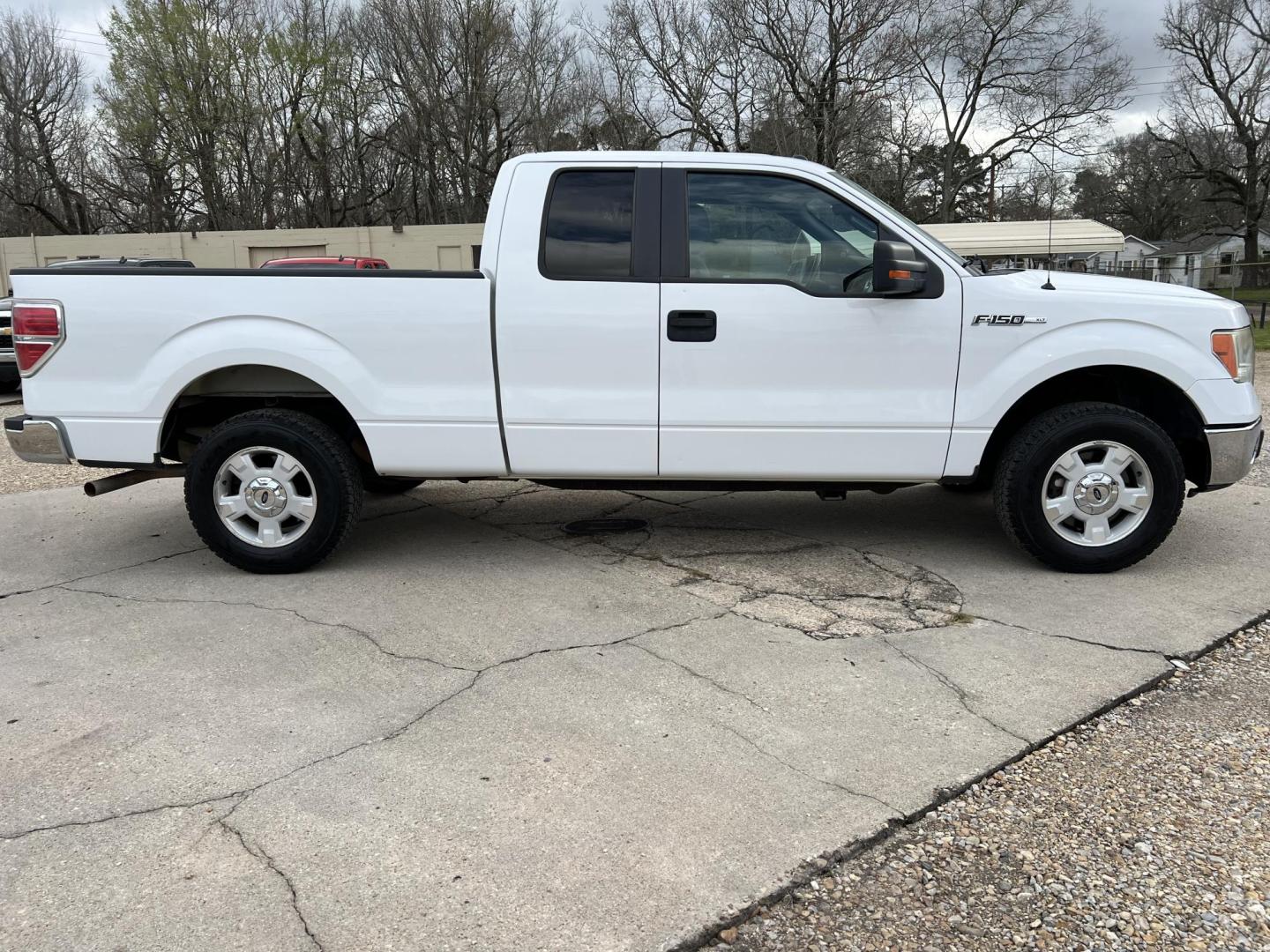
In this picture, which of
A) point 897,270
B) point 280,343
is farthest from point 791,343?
point 280,343

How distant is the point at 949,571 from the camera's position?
4871 millimetres

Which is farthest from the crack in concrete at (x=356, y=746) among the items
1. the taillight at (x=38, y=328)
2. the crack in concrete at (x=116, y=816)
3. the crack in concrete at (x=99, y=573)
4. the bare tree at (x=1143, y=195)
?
the bare tree at (x=1143, y=195)

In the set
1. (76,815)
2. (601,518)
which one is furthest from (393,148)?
(76,815)

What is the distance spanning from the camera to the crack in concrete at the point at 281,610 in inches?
151

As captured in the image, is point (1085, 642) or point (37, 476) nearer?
point (1085, 642)

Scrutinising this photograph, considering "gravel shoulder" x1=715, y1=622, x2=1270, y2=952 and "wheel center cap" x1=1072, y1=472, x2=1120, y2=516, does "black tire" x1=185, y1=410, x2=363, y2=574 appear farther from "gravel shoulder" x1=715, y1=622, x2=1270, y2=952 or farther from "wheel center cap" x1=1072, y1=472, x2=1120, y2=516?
"wheel center cap" x1=1072, y1=472, x2=1120, y2=516

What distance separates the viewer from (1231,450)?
4574 millimetres

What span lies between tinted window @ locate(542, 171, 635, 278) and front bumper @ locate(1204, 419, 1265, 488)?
9.77ft

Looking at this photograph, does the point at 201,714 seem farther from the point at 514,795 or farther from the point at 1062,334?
the point at 1062,334

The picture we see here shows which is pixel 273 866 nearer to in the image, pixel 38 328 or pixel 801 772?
pixel 801 772

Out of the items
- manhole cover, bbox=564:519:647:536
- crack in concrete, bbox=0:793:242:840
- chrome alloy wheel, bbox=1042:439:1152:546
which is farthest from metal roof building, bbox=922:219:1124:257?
crack in concrete, bbox=0:793:242:840

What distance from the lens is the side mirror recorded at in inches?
168

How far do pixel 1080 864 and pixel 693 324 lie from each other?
9.21ft

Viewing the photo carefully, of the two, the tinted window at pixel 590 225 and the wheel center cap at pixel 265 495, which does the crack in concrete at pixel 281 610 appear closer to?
the wheel center cap at pixel 265 495
